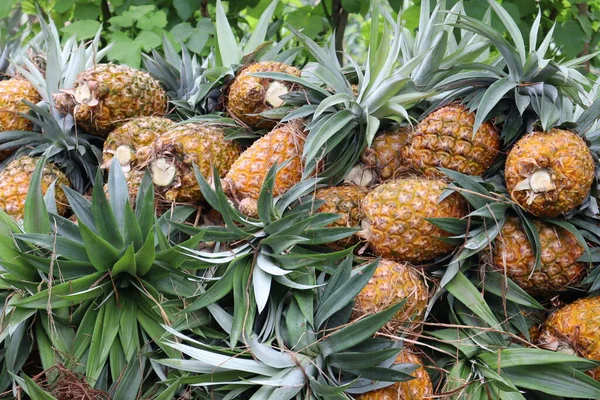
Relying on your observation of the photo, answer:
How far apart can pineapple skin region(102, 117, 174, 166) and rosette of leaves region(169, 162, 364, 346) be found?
0.52 m

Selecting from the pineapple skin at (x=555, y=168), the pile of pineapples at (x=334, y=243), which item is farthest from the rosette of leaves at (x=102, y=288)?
the pineapple skin at (x=555, y=168)

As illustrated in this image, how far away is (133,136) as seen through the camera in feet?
6.08

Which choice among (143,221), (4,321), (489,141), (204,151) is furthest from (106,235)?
(489,141)

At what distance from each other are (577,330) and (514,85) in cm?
62

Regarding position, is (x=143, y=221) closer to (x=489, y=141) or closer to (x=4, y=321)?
(x=4, y=321)

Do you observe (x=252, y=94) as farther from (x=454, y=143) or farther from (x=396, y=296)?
(x=396, y=296)

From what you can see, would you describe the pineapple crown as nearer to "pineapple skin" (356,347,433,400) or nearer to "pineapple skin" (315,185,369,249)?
"pineapple skin" (315,185,369,249)

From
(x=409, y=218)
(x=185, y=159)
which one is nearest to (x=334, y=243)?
(x=409, y=218)

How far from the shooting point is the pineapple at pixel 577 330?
1.44 metres

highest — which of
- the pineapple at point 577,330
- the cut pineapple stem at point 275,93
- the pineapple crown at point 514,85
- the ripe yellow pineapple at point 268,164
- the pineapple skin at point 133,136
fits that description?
the pineapple crown at point 514,85

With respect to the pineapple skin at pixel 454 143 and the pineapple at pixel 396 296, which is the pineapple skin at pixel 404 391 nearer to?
the pineapple at pixel 396 296

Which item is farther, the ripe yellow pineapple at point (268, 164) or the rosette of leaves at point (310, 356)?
the ripe yellow pineapple at point (268, 164)

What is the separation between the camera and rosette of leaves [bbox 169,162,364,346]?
134cm

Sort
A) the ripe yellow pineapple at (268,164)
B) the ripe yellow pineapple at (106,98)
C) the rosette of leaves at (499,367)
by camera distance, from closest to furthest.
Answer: the rosette of leaves at (499,367) → the ripe yellow pineapple at (268,164) → the ripe yellow pineapple at (106,98)
